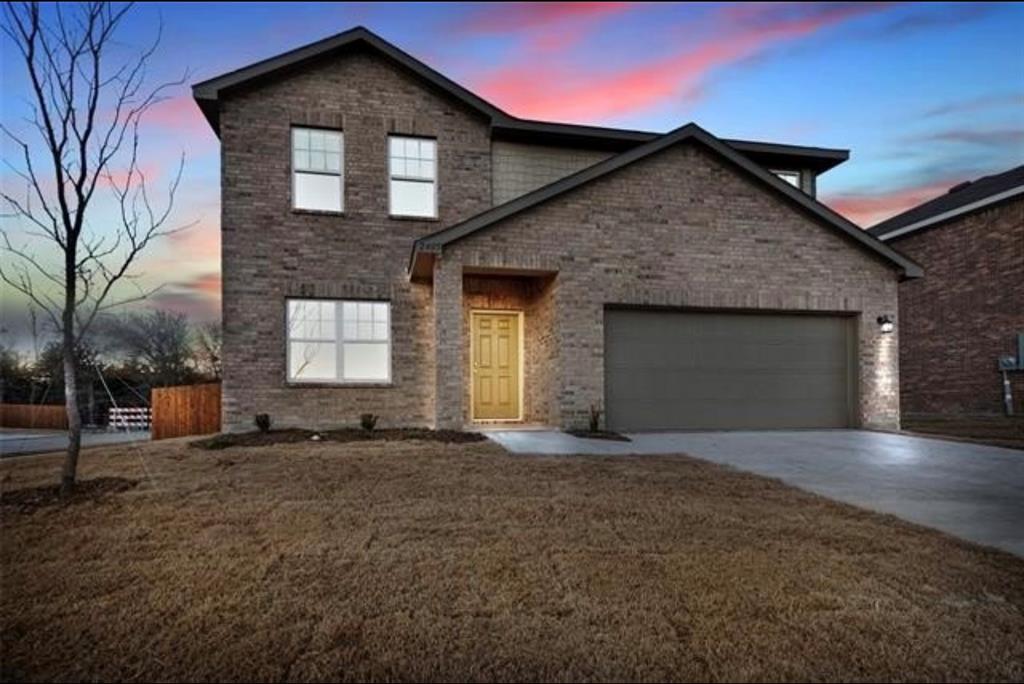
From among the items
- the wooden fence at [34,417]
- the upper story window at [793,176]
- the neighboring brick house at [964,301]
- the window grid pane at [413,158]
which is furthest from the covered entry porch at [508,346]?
the wooden fence at [34,417]

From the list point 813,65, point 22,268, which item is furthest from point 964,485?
point 22,268

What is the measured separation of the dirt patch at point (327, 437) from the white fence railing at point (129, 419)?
12.7 m

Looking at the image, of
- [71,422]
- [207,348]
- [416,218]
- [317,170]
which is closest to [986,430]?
[416,218]

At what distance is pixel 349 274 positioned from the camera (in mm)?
11906

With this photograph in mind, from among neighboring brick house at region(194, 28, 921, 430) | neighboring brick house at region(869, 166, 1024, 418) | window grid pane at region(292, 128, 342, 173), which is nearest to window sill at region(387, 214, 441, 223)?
neighboring brick house at region(194, 28, 921, 430)

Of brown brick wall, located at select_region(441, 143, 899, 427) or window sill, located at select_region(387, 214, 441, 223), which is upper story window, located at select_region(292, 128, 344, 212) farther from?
brown brick wall, located at select_region(441, 143, 899, 427)

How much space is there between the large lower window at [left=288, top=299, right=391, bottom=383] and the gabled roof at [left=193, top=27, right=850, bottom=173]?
4307 millimetres

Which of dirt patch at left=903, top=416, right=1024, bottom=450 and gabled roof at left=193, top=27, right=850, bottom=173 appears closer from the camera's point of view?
dirt patch at left=903, top=416, right=1024, bottom=450

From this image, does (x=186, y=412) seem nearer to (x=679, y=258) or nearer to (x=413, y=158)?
(x=413, y=158)

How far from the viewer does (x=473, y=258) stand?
10562mm

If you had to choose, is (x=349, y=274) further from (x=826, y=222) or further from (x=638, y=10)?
(x=826, y=222)

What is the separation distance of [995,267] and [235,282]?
66.9ft

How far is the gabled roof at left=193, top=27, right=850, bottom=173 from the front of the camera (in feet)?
37.5

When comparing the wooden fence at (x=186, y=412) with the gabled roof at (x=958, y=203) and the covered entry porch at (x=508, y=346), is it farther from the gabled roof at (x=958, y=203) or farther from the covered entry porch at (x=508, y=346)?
the gabled roof at (x=958, y=203)
